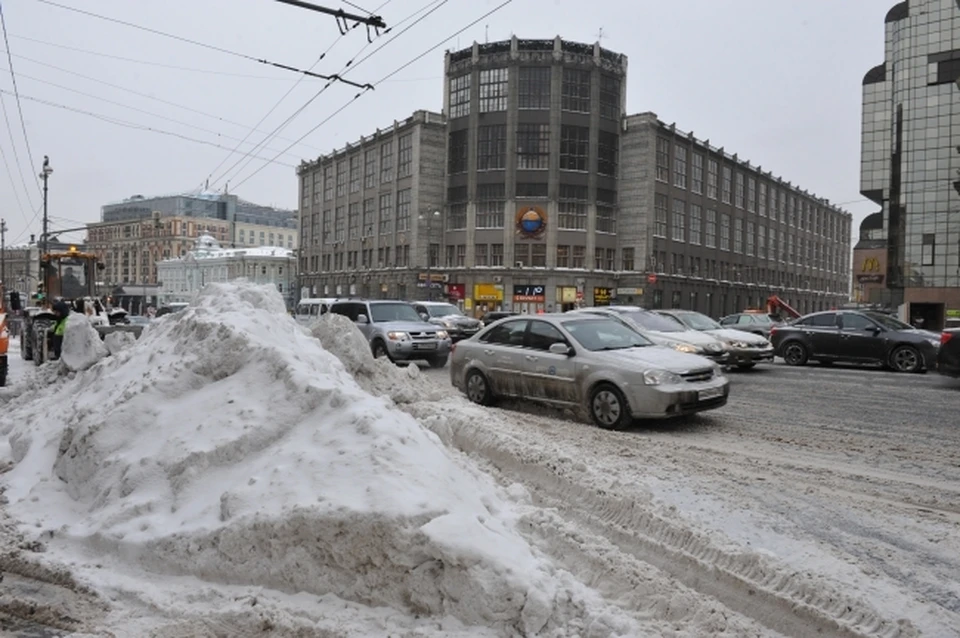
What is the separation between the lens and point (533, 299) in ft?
189

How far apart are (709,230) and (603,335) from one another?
67.2 metres

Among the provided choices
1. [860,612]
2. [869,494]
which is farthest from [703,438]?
[860,612]

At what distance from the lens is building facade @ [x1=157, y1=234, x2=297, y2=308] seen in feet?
281

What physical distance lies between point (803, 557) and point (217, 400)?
14.0 ft

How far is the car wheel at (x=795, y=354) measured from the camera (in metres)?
17.5

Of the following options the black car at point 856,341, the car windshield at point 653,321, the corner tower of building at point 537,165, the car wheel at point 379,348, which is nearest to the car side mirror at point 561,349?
the car windshield at point 653,321

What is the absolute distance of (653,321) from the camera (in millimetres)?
15133

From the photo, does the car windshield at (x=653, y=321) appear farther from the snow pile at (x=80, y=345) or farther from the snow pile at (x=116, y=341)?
the snow pile at (x=80, y=345)

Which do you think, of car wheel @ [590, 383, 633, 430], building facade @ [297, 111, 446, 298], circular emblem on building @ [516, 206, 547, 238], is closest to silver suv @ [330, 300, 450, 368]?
car wheel @ [590, 383, 633, 430]

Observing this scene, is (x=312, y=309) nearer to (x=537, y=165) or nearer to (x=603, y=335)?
(x=603, y=335)

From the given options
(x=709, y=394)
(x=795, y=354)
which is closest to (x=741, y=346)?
(x=795, y=354)

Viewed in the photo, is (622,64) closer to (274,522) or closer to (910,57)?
(910,57)

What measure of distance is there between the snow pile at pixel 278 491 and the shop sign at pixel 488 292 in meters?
51.8

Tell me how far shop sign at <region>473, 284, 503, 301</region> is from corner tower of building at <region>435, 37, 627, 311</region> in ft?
0.28
